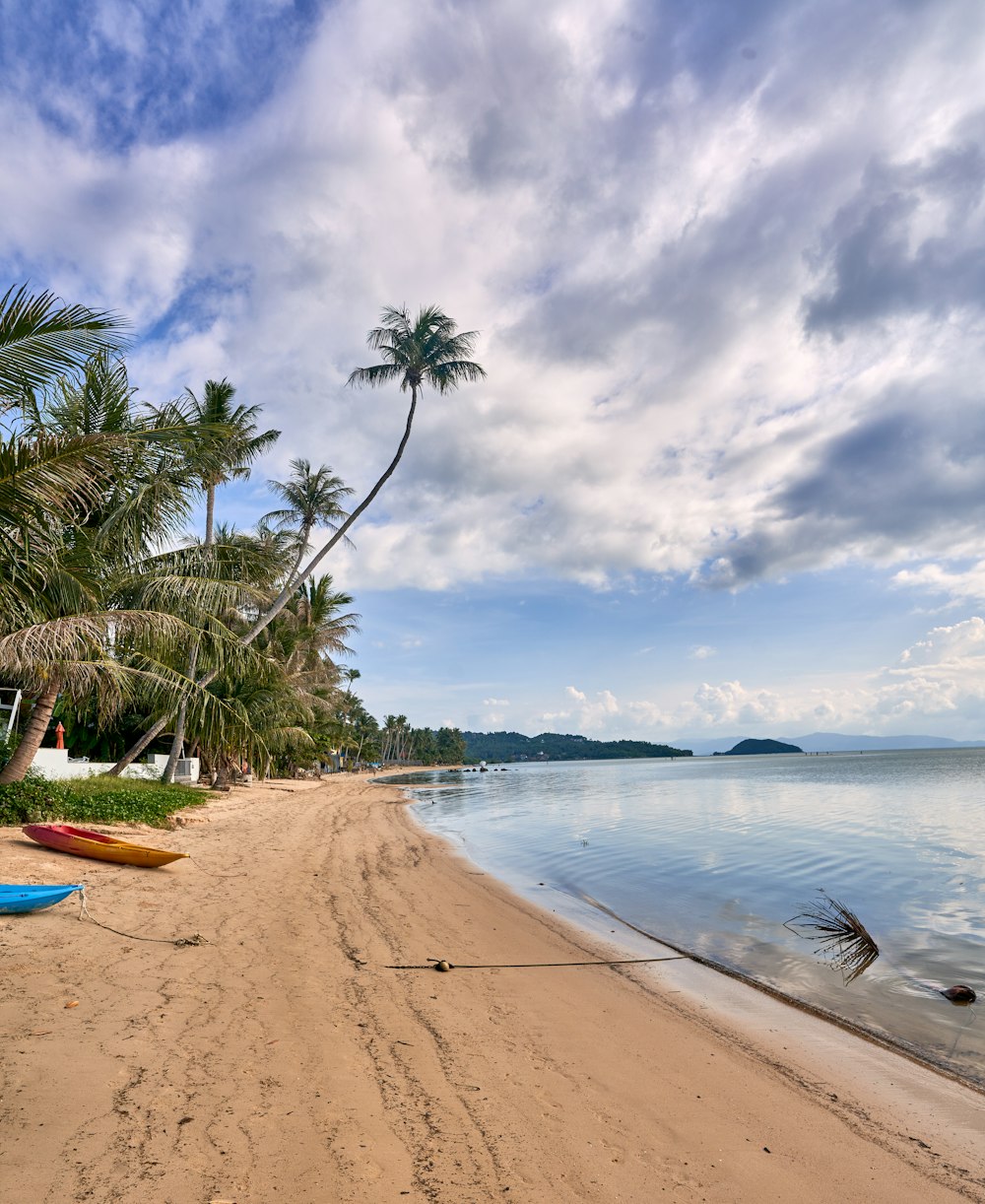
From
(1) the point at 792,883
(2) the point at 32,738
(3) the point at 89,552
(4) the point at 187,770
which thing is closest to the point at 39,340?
(3) the point at 89,552

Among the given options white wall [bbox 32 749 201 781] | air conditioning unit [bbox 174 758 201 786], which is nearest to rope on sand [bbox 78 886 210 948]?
white wall [bbox 32 749 201 781]

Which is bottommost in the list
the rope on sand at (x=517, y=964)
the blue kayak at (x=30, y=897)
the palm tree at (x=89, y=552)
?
the rope on sand at (x=517, y=964)

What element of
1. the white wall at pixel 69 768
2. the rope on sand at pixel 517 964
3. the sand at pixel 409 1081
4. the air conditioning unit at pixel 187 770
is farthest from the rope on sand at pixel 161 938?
the air conditioning unit at pixel 187 770

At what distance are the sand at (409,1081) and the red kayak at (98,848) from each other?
1572mm

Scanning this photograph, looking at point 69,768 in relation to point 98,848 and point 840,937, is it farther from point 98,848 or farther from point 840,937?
point 840,937

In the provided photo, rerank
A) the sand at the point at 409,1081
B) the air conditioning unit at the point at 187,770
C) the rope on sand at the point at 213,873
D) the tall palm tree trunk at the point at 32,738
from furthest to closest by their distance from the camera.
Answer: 1. the air conditioning unit at the point at 187,770
2. the tall palm tree trunk at the point at 32,738
3. the rope on sand at the point at 213,873
4. the sand at the point at 409,1081

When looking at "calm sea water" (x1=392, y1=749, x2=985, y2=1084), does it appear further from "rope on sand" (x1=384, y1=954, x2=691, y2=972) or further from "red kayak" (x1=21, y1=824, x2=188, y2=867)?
"red kayak" (x1=21, y1=824, x2=188, y2=867)

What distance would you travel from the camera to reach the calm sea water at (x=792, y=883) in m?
7.40

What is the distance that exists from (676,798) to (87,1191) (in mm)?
38511

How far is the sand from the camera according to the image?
328cm

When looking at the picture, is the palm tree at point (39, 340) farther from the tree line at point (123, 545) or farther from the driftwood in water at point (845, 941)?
the driftwood in water at point (845, 941)

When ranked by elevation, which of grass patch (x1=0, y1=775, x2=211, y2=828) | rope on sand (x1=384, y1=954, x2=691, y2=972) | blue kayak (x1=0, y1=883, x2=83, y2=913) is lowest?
rope on sand (x1=384, y1=954, x2=691, y2=972)

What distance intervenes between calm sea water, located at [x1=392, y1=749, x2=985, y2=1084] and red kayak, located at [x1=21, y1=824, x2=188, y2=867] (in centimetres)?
640

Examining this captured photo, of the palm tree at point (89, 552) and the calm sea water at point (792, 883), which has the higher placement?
the palm tree at point (89, 552)
